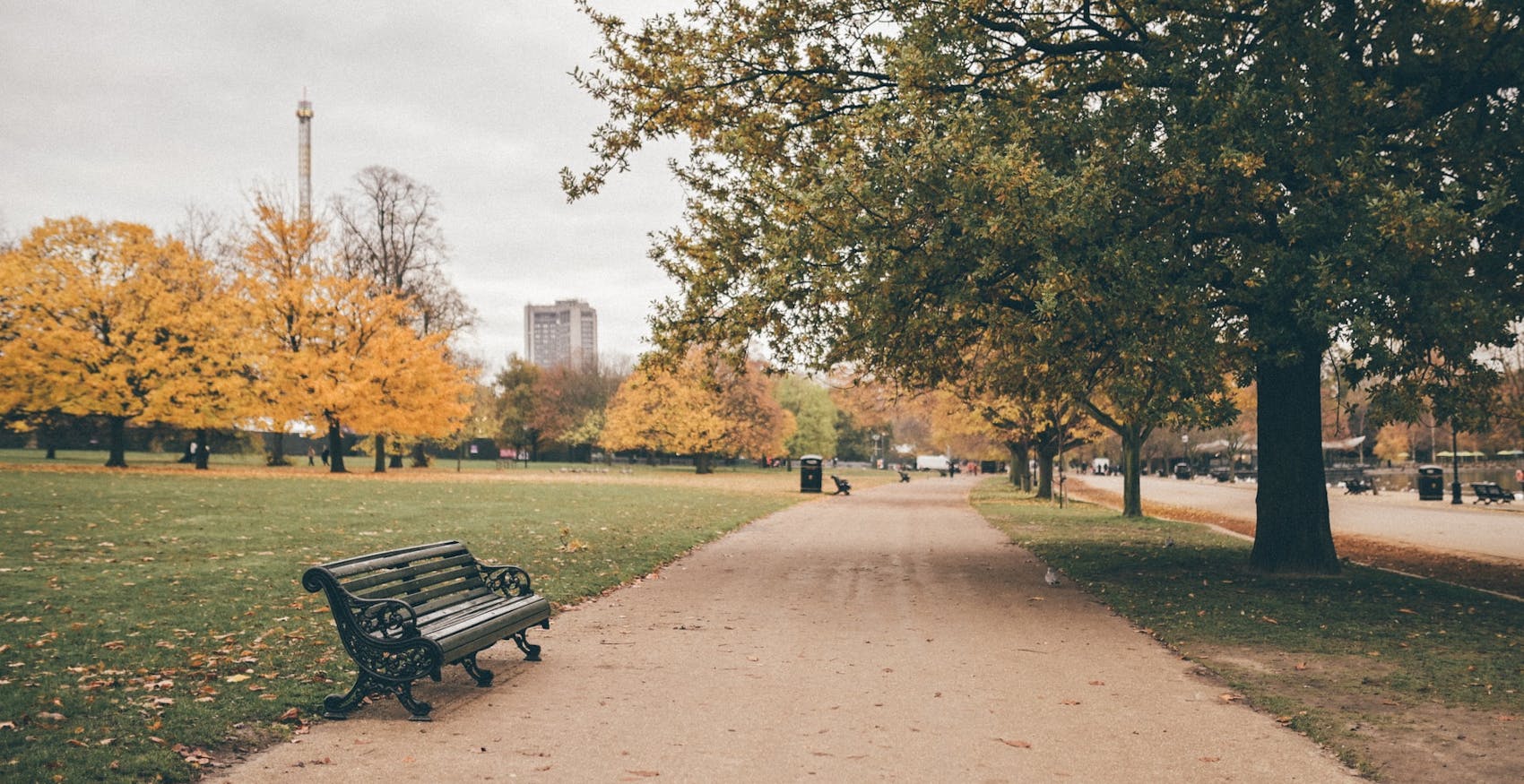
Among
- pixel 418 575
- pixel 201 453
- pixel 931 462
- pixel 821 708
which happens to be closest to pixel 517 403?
pixel 201 453

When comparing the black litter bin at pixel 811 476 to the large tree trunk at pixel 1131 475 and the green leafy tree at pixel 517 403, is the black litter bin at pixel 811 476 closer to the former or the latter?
the large tree trunk at pixel 1131 475

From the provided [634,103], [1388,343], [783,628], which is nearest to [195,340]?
[634,103]

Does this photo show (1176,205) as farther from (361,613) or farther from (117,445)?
(117,445)

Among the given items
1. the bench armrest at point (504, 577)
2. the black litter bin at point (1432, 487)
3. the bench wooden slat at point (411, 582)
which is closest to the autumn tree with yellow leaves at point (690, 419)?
the black litter bin at point (1432, 487)

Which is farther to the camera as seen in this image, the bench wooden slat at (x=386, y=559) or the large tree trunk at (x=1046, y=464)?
the large tree trunk at (x=1046, y=464)

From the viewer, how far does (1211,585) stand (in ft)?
40.3

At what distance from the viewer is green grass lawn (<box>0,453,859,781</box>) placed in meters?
5.39

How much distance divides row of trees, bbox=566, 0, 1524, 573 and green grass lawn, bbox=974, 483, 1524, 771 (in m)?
1.47

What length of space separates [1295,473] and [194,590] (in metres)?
13.1

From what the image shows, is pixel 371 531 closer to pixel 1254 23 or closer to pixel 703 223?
pixel 703 223

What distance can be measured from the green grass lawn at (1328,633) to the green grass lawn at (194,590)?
6.21m

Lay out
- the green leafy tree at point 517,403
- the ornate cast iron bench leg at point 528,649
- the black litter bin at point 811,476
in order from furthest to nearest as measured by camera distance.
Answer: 1. the green leafy tree at point 517,403
2. the black litter bin at point 811,476
3. the ornate cast iron bench leg at point 528,649

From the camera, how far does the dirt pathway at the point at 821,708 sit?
16.6 ft

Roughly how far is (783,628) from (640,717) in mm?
3301
